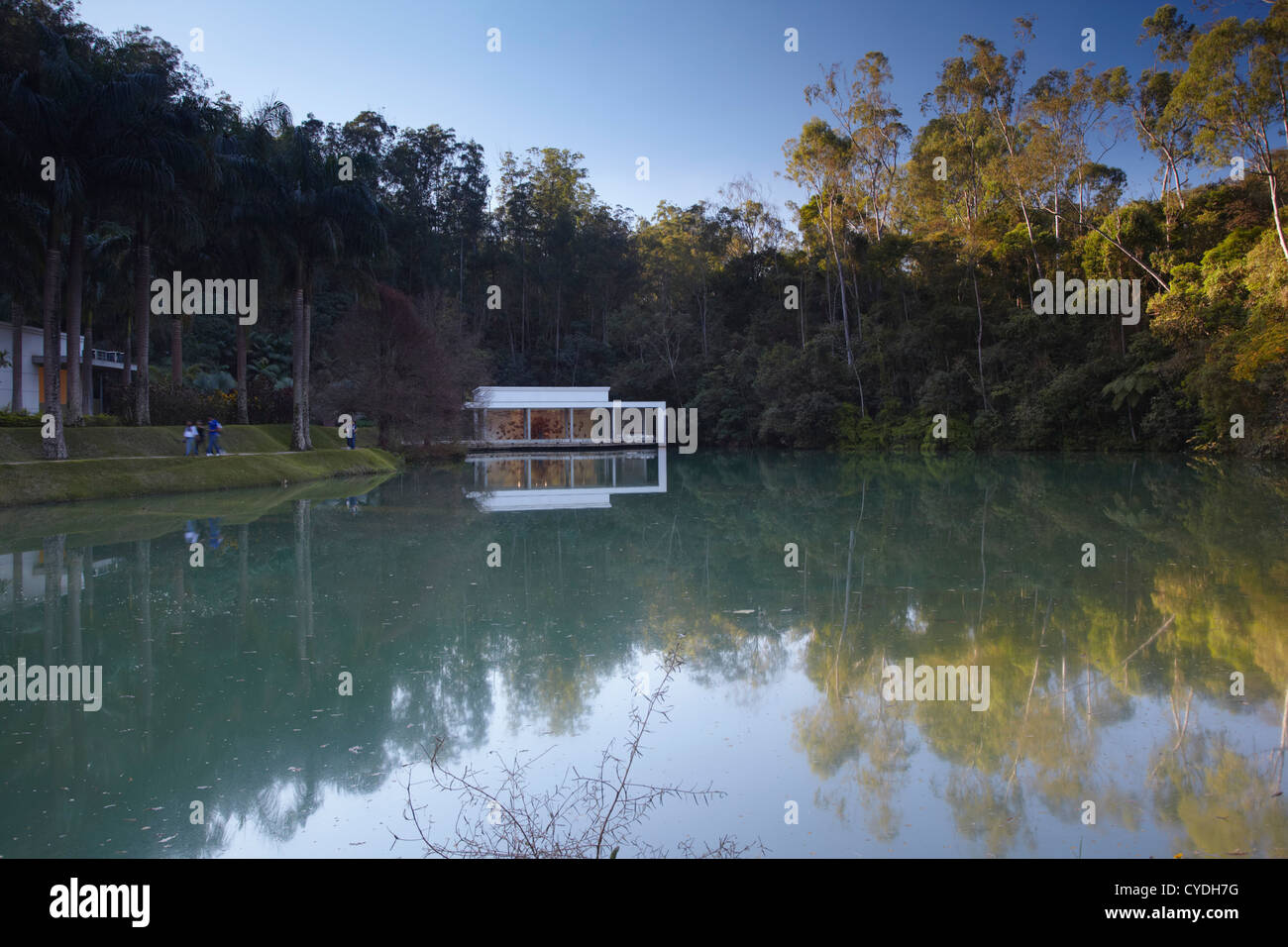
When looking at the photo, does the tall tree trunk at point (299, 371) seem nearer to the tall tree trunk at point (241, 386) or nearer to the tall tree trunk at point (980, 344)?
the tall tree trunk at point (241, 386)

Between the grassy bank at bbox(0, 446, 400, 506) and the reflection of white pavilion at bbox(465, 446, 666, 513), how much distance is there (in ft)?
16.6

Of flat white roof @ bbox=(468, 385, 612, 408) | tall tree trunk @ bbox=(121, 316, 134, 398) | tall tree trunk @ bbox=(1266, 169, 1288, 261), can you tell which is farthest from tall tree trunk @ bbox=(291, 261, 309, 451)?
tall tree trunk @ bbox=(1266, 169, 1288, 261)

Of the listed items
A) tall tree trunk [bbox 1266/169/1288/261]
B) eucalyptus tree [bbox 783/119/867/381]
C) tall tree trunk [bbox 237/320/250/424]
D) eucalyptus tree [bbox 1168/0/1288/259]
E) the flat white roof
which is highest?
eucalyptus tree [bbox 783/119/867/381]

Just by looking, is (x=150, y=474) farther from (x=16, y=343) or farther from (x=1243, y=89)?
(x=1243, y=89)

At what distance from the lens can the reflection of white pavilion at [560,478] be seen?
19.8 metres

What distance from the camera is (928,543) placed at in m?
12.1

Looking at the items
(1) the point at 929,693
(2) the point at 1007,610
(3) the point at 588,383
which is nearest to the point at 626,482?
(2) the point at 1007,610

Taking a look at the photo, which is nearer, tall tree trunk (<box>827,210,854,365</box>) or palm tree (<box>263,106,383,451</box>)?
palm tree (<box>263,106,383,451</box>)

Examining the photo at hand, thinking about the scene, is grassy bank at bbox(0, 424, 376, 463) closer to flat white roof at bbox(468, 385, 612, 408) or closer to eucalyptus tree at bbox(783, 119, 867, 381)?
flat white roof at bbox(468, 385, 612, 408)

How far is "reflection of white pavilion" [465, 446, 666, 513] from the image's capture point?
19750 millimetres

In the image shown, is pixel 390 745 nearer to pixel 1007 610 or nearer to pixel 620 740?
pixel 620 740

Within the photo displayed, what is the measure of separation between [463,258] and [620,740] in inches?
2225

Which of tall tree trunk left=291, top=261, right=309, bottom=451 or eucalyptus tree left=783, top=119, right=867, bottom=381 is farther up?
eucalyptus tree left=783, top=119, right=867, bottom=381

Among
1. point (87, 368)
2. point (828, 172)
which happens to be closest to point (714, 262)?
point (828, 172)
